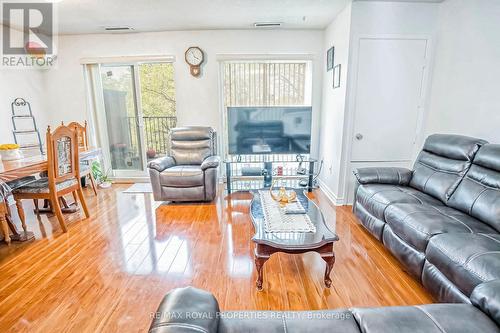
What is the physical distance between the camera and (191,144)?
383cm

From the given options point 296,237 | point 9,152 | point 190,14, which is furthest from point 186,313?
point 190,14

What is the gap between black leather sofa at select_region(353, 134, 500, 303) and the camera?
1.41m

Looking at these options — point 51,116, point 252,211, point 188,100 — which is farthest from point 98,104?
point 252,211

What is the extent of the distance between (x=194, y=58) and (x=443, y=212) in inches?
151

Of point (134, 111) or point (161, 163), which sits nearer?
point (161, 163)

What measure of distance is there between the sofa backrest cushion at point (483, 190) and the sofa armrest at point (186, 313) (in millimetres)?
2003

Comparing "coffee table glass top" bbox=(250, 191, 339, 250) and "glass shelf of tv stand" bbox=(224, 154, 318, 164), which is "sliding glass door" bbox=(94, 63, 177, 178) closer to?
"glass shelf of tv stand" bbox=(224, 154, 318, 164)

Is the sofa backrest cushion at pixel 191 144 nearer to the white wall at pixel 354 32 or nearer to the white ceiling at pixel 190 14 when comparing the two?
the white ceiling at pixel 190 14

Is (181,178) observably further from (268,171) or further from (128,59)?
(128,59)

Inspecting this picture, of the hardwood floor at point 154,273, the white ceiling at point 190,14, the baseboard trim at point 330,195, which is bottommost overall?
the hardwood floor at point 154,273

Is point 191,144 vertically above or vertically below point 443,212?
above

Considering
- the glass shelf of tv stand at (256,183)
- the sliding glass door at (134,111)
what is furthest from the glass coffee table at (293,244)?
the sliding glass door at (134,111)

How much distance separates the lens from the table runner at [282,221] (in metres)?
1.82

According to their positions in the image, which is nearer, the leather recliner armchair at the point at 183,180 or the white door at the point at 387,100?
the white door at the point at 387,100
